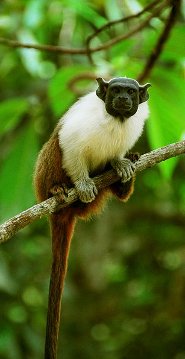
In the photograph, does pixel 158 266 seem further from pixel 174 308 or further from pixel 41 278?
pixel 41 278

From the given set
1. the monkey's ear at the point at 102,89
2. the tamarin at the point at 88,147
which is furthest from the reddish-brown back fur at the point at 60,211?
the monkey's ear at the point at 102,89

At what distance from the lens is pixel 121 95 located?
2812mm

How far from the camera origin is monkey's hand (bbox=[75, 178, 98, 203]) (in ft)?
9.06

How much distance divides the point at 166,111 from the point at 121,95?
477mm

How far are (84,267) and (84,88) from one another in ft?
5.90

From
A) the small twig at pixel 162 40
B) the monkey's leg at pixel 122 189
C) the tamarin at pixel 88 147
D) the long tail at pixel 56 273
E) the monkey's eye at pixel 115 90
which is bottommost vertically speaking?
the long tail at pixel 56 273

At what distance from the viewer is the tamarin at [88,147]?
2822 millimetres

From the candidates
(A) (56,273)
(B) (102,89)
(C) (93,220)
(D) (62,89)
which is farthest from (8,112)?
(C) (93,220)

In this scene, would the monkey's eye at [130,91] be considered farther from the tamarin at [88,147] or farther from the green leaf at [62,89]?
the green leaf at [62,89]

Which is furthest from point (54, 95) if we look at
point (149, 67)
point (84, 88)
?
point (149, 67)

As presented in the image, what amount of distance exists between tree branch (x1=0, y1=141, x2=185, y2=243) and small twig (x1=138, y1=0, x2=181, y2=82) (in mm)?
640

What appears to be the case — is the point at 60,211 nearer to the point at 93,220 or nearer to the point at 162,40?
the point at 162,40

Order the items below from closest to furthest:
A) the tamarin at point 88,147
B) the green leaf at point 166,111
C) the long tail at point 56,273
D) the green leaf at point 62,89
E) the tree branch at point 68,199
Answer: the tree branch at point 68,199, the long tail at point 56,273, the tamarin at point 88,147, the green leaf at point 166,111, the green leaf at point 62,89

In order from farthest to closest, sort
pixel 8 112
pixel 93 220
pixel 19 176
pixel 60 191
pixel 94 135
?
pixel 93 220, pixel 19 176, pixel 8 112, pixel 94 135, pixel 60 191
